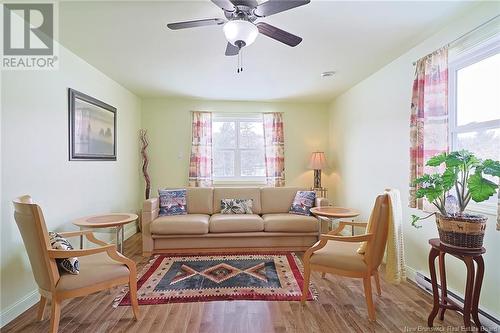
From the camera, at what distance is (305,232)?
3.46 meters

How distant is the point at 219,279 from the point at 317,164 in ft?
8.90

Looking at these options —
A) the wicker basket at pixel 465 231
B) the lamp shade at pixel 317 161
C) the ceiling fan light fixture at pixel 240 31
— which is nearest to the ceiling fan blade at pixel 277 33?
the ceiling fan light fixture at pixel 240 31

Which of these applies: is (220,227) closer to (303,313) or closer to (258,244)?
(258,244)


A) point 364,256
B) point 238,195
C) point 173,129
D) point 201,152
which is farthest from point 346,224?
point 173,129

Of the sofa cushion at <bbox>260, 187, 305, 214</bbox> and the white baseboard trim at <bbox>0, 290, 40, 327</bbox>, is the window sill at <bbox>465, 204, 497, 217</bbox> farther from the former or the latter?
the white baseboard trim at <bbox>0, 290, 40, 327</bbox>

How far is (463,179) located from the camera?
1725 mm

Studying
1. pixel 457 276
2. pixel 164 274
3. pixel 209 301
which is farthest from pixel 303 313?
pixel 164 274

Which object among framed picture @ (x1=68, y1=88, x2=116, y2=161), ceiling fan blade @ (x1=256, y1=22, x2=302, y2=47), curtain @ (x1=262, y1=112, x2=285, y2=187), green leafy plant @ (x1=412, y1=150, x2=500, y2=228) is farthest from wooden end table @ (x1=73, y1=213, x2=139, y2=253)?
green leafy plant @ (x1=412, y1=150, x2=500, y2=228)

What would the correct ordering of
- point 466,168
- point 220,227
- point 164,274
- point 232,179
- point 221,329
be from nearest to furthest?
point 466,168 < point 221,329 < point 164,274 < point 220,227 < point 232,179

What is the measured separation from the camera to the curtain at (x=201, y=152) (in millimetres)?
4594

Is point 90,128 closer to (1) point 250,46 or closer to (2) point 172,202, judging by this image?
(2) point 172,202

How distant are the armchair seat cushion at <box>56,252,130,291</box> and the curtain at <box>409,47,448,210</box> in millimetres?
2755

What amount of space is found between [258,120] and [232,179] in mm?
1276

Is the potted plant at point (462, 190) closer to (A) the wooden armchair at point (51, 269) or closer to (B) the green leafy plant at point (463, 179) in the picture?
(B) the green leafy plant at point (463, 179)
